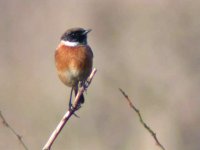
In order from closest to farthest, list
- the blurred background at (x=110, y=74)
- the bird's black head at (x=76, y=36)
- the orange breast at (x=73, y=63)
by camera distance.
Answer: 1. the orange breast at (x=73, y=63)
2. the bird's black head at (x=76, y=36)
3. the blurred background at (x=110, y=74)

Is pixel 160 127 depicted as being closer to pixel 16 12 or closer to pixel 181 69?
pixel 181 69

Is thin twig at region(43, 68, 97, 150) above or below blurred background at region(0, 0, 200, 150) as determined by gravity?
above

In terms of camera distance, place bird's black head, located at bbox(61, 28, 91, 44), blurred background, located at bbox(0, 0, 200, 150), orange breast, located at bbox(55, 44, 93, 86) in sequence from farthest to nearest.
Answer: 1. blurred background, located at bbox(0, 0, 200, 150)
2. bird's black head, located at bbox(61, 28, 91, 44)
3. orange breast, located at bbox(55, 44, 93, 86)

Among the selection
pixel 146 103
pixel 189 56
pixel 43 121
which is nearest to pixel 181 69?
pixel 189 56

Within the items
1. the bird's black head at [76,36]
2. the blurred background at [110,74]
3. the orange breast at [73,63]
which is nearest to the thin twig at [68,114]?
the orange breast at [73,63]

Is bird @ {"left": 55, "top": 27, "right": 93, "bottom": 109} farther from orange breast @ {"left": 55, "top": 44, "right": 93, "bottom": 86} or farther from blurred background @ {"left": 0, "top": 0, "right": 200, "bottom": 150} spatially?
blurred background @ {"left": 0, "top": 0, "right": 200, "bottom": 150}

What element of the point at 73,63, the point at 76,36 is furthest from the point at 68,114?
the point at 76,36

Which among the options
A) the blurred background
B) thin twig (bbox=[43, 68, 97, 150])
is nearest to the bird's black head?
thin twig (bbox=[43, 68, 97, 150])

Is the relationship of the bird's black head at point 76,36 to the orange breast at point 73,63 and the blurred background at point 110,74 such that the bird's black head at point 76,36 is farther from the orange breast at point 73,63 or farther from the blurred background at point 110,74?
the blurred background at point 110,74
